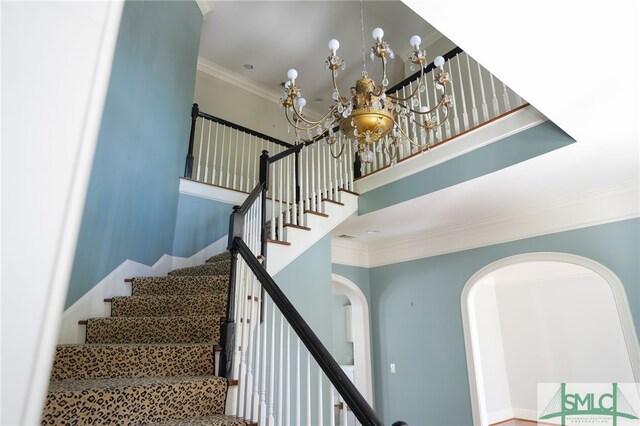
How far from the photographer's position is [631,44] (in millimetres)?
1737

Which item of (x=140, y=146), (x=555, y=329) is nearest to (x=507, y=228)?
(x=555, y=329)

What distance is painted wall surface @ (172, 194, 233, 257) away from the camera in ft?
14.0

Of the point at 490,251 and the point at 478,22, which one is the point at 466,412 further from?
the point at 478,22

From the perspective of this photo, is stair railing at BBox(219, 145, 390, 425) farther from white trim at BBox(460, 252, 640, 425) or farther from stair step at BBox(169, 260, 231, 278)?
white trim at BBox(460, 252, 640, 425)

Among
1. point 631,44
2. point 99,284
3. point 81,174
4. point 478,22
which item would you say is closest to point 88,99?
point 81,174

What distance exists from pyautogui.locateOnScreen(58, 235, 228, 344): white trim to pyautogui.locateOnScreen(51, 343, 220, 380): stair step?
44cm

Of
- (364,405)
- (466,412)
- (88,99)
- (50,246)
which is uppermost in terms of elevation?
(88,99)

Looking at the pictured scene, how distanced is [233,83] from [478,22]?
549 cm

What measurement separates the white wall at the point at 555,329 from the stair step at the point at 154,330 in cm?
586

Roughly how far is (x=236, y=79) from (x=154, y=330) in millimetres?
4989

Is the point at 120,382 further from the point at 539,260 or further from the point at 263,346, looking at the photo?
the point at 539,260

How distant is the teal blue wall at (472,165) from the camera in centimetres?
286

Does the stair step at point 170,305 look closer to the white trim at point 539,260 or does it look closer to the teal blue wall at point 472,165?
the teal blue wall at point 472,165

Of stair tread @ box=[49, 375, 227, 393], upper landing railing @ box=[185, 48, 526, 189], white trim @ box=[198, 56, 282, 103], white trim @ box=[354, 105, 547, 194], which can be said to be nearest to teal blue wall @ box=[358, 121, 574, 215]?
white trim @ box=[354, 105, 547, 194]
